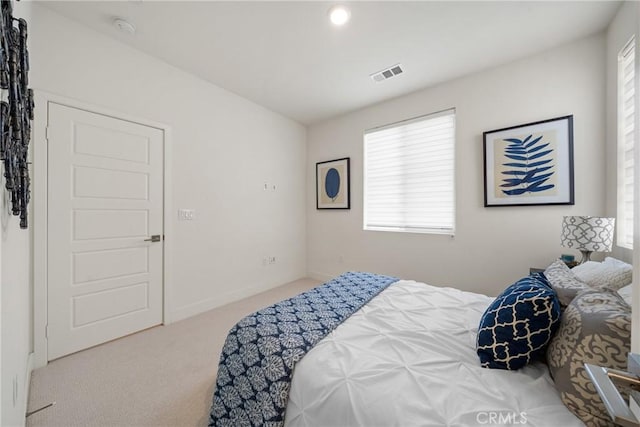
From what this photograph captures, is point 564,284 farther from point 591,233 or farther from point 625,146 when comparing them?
point 625,146

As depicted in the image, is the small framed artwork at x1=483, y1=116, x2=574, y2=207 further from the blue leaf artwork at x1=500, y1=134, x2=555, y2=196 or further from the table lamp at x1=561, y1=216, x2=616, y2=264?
the table lamp at x1=561, y1=216, x2=616, y2=264

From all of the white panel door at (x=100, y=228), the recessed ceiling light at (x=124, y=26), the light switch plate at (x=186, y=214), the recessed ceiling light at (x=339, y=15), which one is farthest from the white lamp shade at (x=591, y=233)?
the recessed ceiling light at (x=124, y=26)

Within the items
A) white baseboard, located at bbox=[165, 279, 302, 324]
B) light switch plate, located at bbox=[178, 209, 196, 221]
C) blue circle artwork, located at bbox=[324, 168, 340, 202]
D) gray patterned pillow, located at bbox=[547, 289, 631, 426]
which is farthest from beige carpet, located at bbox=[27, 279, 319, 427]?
blue circle artwork, located at bbox=[324, 168, 340, 202]

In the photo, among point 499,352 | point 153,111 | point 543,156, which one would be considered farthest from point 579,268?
point 153,111

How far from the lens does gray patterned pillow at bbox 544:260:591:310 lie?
114cm

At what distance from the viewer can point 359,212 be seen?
3877 millimetres

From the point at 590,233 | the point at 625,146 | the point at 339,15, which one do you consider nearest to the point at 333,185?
the point at 339,15

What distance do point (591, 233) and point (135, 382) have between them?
365 cm

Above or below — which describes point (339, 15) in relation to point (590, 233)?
above

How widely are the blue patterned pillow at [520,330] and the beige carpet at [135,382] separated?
5.36 ft

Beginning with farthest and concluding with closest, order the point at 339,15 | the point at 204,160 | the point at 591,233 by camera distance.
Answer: the point at 204,160 < the point at 339,15 < the point at 591,233

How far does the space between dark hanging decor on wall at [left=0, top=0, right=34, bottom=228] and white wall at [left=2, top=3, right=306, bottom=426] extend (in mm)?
221

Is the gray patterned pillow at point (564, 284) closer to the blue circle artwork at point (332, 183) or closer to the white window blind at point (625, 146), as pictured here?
the white window blind at point (625, 146)

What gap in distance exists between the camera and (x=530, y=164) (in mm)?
2551
